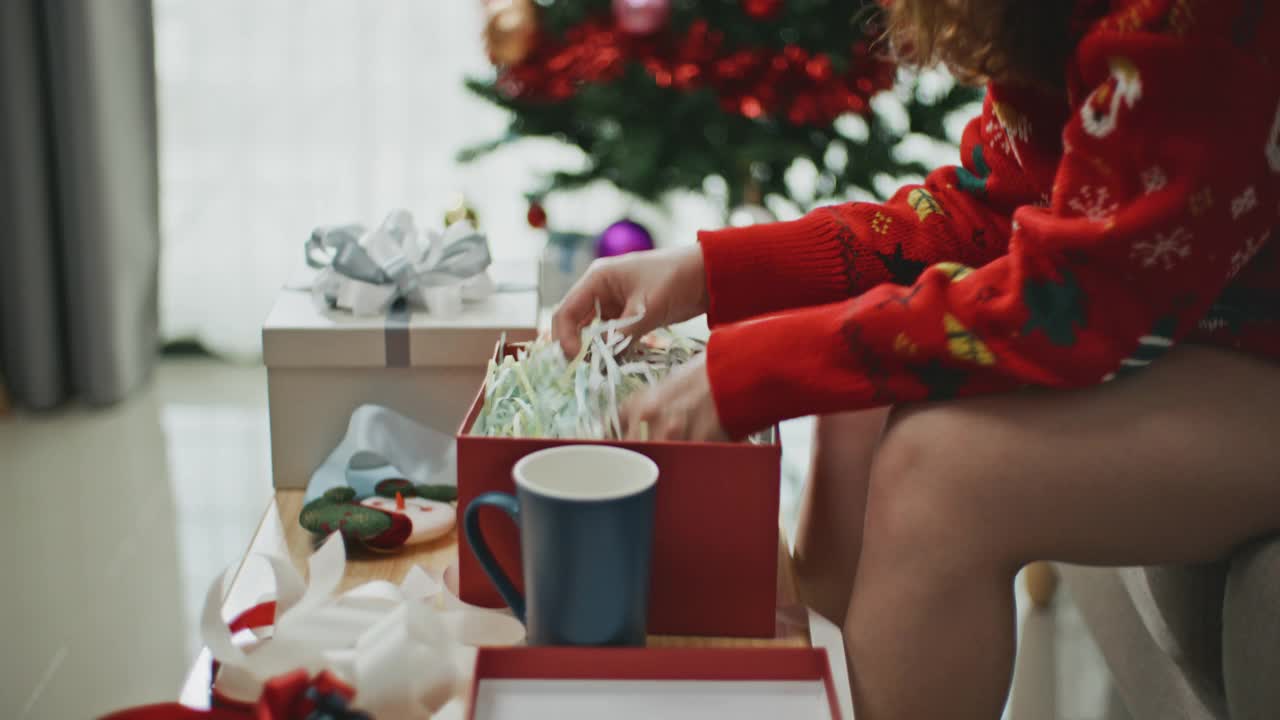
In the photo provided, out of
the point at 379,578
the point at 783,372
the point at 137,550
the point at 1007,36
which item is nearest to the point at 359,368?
the point at 379,578

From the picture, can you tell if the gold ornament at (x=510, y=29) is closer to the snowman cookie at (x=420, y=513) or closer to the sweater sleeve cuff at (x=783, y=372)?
the snowman cookie at (x=420, y=513)

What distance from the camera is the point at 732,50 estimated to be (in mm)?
2006

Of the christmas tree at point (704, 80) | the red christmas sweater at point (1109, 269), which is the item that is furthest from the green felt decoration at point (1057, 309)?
the christmas tree at point (704, 80)

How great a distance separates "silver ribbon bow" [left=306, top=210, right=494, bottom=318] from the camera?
106 centimetres

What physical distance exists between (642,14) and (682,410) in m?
1.33

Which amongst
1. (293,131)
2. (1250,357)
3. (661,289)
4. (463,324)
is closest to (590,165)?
(293,131)

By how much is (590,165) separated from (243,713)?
1.67 metres

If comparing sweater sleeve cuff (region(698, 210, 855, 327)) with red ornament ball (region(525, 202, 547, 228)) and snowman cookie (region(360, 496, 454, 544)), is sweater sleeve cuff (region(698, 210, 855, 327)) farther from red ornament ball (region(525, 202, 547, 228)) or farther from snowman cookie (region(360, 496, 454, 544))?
red ornament ball (region(525, 202, 547, 228))

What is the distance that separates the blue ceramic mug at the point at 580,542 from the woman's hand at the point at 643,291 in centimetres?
19

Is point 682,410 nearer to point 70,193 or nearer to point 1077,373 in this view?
point 1077,373

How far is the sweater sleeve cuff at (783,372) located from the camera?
2.23 feet

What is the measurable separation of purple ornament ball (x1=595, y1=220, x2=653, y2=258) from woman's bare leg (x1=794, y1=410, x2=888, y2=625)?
4.10 ft

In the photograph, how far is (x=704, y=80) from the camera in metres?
2.00

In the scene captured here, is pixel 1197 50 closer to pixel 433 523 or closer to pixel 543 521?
pixel 543 521
